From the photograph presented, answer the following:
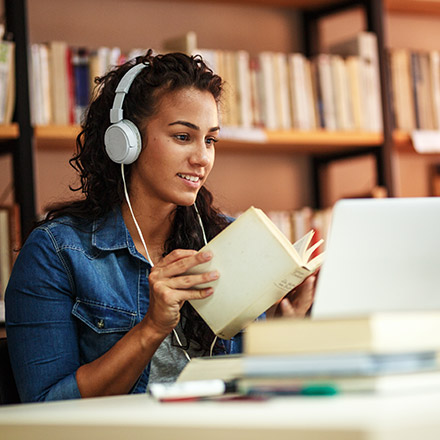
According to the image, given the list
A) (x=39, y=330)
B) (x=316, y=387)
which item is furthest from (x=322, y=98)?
(x=316, y=387)

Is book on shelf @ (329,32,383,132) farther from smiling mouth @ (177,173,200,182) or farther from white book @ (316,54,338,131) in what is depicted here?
smiling mouth @ (177,173,200,182)

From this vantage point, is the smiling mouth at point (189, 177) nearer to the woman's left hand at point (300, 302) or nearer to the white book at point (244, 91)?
the woman's left hand at point (300, 302)

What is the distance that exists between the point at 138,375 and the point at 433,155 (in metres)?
2.26

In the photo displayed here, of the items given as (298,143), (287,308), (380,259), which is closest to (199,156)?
(287,308)

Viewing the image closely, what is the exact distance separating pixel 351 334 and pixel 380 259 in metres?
0.13

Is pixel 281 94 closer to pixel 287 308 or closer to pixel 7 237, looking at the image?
pixel 7 237

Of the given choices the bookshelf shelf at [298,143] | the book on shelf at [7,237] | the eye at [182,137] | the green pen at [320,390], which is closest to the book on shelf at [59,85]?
the bookshelf shelf at [298,143]

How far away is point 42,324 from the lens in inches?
51.2

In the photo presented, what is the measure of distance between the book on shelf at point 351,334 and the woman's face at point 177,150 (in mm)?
773

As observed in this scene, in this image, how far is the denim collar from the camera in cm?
142

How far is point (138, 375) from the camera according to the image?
1.25 m

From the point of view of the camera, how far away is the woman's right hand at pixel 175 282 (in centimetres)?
114

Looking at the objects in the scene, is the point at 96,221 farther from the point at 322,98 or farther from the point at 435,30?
the point at 435,30

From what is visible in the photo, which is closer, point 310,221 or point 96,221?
point 96,221
